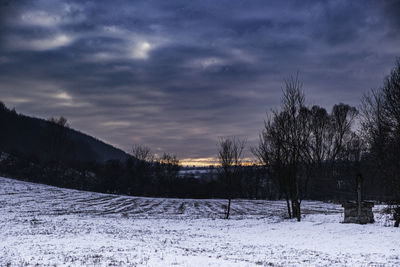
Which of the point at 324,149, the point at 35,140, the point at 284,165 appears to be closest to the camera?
the point at 284,165

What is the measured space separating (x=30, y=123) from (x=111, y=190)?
267 feet

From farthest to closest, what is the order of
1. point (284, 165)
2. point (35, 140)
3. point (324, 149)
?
point (35, 140) → point (324, 149) → point (284, 165)

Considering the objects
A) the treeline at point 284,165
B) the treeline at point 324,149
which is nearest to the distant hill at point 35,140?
the treeline at point 284,165

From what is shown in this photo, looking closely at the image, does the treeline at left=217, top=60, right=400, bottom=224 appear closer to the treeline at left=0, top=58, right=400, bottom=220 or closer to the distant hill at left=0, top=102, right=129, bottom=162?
the treeline at left=0, top=58, right=400, bottom=220

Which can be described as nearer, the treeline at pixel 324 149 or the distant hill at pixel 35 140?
the treeline at pixel 324 149

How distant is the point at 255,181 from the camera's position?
304ft

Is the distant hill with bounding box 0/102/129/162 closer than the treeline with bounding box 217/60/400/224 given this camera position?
No

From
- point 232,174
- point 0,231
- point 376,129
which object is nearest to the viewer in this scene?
point 0,231

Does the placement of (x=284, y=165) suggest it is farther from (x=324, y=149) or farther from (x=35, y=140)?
(x=35, y=140)

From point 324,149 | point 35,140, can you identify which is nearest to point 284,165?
point 324,149

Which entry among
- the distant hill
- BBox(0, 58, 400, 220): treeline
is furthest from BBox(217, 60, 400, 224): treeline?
the distant hill

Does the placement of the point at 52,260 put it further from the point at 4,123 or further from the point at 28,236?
the point at 4,123

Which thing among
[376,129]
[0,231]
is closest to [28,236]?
[0,231]

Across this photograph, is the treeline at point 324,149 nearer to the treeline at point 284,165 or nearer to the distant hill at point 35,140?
the treeline at point 284,165
